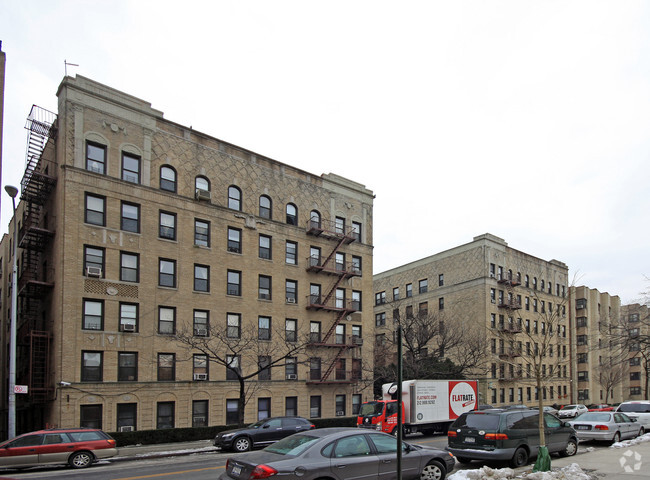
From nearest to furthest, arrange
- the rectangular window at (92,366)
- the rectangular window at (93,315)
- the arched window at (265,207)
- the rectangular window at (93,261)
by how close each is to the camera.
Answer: the rectangular window at (92,366)
the rectangular window at (93,315)
the rectangular window at (93,261)
the arched window at (265,207)

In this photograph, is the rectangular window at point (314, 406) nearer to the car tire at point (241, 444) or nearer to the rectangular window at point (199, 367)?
the rectangular window at point (199, 367)

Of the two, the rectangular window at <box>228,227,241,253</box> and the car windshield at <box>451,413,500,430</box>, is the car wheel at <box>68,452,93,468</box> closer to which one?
the car windshield at <box>451,413,500,430</box>

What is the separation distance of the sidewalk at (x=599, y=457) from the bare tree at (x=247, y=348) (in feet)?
19.2

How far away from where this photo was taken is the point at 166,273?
97.0ft

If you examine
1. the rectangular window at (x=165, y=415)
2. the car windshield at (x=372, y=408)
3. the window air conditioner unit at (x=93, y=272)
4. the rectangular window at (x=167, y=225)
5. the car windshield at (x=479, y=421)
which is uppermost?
the rectangular window at (x=167, y=225)

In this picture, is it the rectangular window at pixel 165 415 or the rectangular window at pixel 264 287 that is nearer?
the rectangular window at pixel 165 415

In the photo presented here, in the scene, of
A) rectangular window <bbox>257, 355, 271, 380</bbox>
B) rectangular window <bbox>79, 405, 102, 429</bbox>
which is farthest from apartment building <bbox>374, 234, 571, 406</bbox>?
rectangular window <bbox>79, 405, 102, 429</bbox>

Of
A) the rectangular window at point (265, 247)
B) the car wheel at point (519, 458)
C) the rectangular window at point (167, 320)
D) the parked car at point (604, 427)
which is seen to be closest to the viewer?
the car wheel at point (519, 458)

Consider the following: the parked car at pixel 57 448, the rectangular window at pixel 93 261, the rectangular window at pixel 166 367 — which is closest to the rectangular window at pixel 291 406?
the rectangular window at pixel 166 367

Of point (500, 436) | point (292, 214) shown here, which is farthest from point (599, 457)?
point (292, 214)

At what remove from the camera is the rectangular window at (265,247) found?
3425 cm

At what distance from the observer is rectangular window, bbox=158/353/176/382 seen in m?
28.4

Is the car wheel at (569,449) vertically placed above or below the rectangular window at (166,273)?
below

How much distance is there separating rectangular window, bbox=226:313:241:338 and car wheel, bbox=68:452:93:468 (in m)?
13.2
